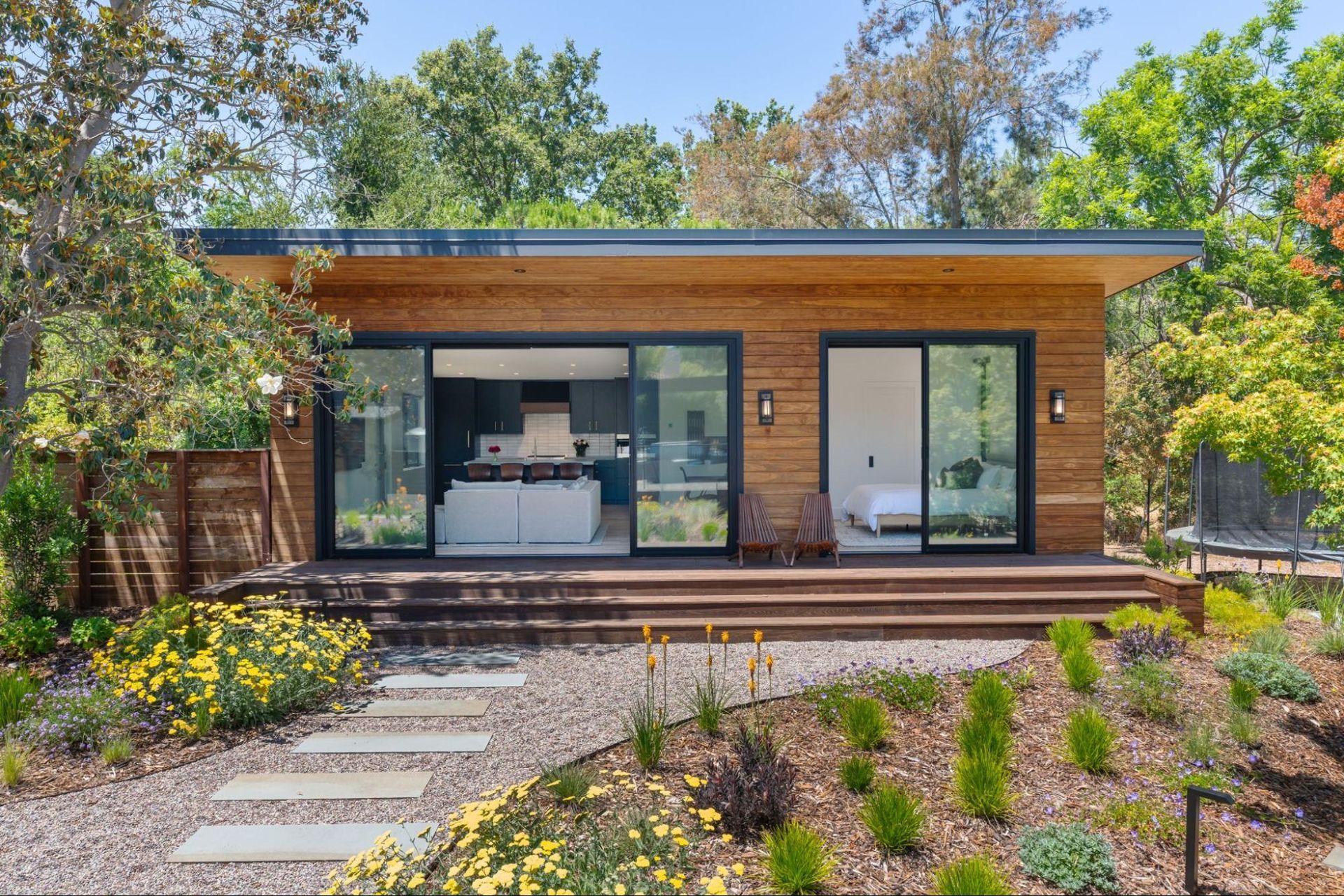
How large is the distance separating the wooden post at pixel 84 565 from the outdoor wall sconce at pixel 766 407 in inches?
242

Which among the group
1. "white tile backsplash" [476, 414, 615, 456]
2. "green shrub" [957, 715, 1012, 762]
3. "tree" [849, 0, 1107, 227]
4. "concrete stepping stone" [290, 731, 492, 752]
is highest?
"tree" [849, 0, 1107, 227]

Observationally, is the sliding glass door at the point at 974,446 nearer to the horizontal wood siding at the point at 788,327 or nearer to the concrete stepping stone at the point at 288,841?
the horizontal wood siding at the point at 788,327

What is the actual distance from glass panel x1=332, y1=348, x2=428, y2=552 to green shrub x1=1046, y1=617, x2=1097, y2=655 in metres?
5.66

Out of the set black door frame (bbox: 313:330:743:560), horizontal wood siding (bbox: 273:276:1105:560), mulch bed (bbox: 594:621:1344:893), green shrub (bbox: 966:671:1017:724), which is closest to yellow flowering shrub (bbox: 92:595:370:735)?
black door frame (bbox: 313:330:743:560)

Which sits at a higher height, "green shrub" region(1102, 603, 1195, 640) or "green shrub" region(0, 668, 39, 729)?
"green shrub" region(1102, 603, 1195, 640)

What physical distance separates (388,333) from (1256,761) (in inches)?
285

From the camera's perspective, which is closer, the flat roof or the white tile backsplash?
the flat roof

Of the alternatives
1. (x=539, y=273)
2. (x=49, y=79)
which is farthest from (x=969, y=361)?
(x=49, y=79)

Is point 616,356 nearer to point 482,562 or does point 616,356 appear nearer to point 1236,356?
point 482,562

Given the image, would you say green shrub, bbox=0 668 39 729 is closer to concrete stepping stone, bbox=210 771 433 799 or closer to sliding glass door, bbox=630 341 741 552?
concrete stepping stone, bbox=210 771 433 799

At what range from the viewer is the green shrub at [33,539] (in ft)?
19.8

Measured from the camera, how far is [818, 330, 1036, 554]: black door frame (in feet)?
24.1

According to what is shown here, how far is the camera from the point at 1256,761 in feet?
12.1

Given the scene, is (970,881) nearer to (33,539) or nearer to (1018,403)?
(1018,403)
